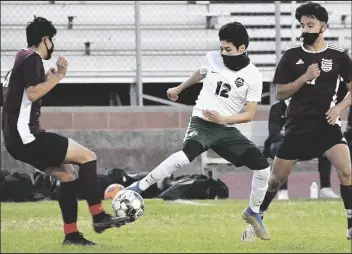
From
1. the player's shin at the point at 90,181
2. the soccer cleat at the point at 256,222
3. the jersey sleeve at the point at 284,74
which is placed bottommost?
the soccer cleat at the point at 256,222

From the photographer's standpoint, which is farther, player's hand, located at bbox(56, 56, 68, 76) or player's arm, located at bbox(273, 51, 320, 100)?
player's arm, located at bbox(273, 51, 320, 100)

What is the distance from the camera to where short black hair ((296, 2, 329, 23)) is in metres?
10.5

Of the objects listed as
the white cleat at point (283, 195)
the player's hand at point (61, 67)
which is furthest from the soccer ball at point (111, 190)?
the player's hand at point (61, 67)

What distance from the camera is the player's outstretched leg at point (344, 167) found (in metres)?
10.4

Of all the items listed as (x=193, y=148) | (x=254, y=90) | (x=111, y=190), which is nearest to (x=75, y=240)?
(x=193, y=148)

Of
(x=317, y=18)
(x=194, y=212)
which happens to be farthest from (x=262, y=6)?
(x=317, y=18)

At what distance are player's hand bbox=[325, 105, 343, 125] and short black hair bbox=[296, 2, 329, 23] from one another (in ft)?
2.84

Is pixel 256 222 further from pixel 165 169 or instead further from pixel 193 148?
pixel 165 169

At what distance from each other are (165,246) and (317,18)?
2589 mm

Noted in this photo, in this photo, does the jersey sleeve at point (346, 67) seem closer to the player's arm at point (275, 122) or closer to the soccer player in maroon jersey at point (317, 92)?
the soccer player in maroon jersey at point (317, 92)

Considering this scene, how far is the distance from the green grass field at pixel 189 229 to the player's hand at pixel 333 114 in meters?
1.14

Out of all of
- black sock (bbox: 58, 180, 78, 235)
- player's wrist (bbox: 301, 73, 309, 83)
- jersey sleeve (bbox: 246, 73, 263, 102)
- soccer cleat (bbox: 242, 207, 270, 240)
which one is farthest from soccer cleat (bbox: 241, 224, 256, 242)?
black sock (bbox: 58, 180, 78, 235)

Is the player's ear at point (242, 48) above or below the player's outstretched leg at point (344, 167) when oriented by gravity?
above

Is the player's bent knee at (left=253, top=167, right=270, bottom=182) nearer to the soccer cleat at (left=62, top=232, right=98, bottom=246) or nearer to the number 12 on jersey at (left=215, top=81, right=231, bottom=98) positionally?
the number 12 on jersey at (left=215, top=81, right=231, bottom=98)
